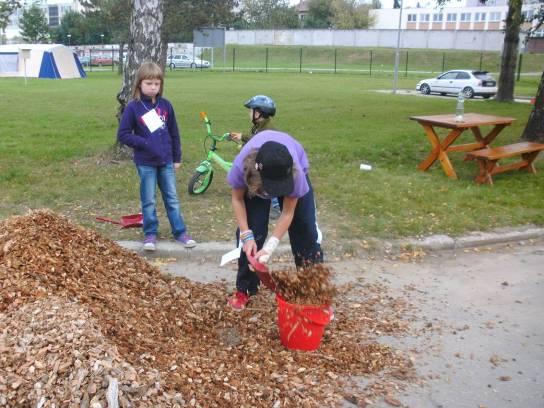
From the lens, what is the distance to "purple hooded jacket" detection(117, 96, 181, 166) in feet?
17.7

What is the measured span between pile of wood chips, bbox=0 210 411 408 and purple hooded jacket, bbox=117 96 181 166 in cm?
117

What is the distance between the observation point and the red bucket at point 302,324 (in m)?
3.54

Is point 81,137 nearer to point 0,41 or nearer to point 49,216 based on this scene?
point 49,216

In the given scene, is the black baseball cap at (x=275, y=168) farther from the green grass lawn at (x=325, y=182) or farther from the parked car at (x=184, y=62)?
the parked car at (x=184, y=62)

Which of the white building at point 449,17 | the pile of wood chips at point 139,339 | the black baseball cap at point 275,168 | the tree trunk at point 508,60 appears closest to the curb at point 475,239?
the pile of wood chips at point 139,339

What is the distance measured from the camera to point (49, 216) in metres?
4.36

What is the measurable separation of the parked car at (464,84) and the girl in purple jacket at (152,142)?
23427mm

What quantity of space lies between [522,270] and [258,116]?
9.26ft

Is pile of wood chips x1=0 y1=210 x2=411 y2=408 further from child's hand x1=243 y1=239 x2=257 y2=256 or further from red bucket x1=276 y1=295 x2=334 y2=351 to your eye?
child's hand x1=243 y1=239 x2=257 y2=256

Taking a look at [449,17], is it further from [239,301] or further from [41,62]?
[239,301]

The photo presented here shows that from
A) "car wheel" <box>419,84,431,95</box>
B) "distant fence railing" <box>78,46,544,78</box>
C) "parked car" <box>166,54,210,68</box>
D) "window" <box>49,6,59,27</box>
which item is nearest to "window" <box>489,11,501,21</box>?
"distant fence railing" <box>78,46,544,78</box>

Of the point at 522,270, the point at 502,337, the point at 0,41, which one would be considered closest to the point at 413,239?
the point at 522,270

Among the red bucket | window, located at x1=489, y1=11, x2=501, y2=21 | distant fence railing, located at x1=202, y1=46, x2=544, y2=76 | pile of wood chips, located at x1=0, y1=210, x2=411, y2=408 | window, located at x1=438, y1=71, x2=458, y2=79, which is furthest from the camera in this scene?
window, located at x1=489, y1=11, x2=501, y2=21

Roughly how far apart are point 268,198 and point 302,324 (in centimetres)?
81
